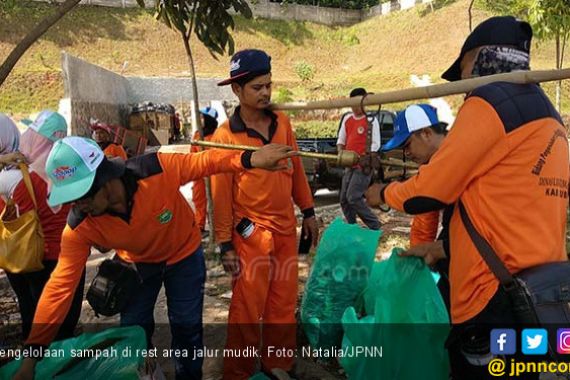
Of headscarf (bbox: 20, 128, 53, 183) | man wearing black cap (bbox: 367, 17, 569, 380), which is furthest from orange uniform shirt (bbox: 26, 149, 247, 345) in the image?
man wearing black cap (bbox: 367, 17, 569, 380)

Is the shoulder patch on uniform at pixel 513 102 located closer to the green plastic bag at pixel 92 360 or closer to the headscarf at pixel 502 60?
the headscarf at pixel 502 60

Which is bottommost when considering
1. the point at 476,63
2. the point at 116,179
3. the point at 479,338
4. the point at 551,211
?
the point at 479,338

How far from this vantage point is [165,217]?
220 cm

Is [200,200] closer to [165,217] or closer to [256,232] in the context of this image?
[256,232]

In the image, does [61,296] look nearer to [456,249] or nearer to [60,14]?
[456,249]

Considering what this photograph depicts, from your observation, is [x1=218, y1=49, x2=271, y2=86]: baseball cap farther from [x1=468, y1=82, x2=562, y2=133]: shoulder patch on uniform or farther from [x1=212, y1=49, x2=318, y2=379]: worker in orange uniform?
[x1=468, y1=82, x2=562, y2=133]: shoulder patch on uniform

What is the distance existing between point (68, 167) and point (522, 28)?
1.69 m

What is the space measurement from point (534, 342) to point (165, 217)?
1.55 meters

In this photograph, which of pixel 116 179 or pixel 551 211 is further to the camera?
pixel 116 179

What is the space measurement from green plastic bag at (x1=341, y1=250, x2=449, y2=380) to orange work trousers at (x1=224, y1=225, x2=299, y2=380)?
713 millimetres

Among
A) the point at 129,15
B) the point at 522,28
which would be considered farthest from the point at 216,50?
the point at 129,15

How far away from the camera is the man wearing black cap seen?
4.79 feet

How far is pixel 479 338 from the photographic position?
5.31ft

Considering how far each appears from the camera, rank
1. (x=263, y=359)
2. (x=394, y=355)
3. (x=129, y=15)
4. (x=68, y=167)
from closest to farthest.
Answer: (x=68, y=167) → (x=394, y=355) → (x=263, y=359) → (x=129, y=15)
